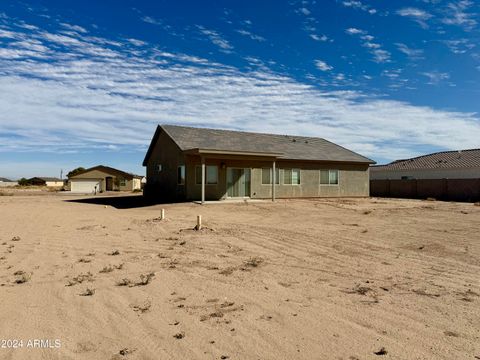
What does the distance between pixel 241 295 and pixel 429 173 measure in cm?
3711

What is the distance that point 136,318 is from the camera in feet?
16.5

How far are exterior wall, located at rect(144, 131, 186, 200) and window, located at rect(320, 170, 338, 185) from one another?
1028 centimetres

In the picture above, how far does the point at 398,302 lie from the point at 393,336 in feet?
3.96

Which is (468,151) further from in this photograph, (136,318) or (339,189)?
(136,318)

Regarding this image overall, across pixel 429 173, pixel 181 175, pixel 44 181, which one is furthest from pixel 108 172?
pixel 44 181

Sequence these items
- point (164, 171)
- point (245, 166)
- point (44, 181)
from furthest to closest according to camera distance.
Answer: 1. point (44, 181)
2. point (164, 171)
3. point (245, 166)

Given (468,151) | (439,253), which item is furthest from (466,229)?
(468,151)

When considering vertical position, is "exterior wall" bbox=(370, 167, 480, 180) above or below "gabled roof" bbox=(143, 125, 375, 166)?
below

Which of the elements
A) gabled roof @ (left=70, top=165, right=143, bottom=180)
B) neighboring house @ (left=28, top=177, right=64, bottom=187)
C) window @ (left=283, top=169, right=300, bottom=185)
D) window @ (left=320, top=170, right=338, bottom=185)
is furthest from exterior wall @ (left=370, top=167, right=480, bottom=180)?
neighboring house @ (left=28, top=177, right=64, bottom=187)

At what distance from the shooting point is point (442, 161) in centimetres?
3856

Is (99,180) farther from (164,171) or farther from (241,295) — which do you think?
(241,295)

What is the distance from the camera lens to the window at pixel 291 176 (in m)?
27.4

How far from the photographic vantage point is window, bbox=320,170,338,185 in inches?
1143

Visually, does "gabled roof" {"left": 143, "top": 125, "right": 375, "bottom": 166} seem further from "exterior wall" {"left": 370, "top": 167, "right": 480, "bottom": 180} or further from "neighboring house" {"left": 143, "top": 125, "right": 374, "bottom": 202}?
"exterior wall" {"left": 370, "top": 167, "right": 480, "bottom": 180}
